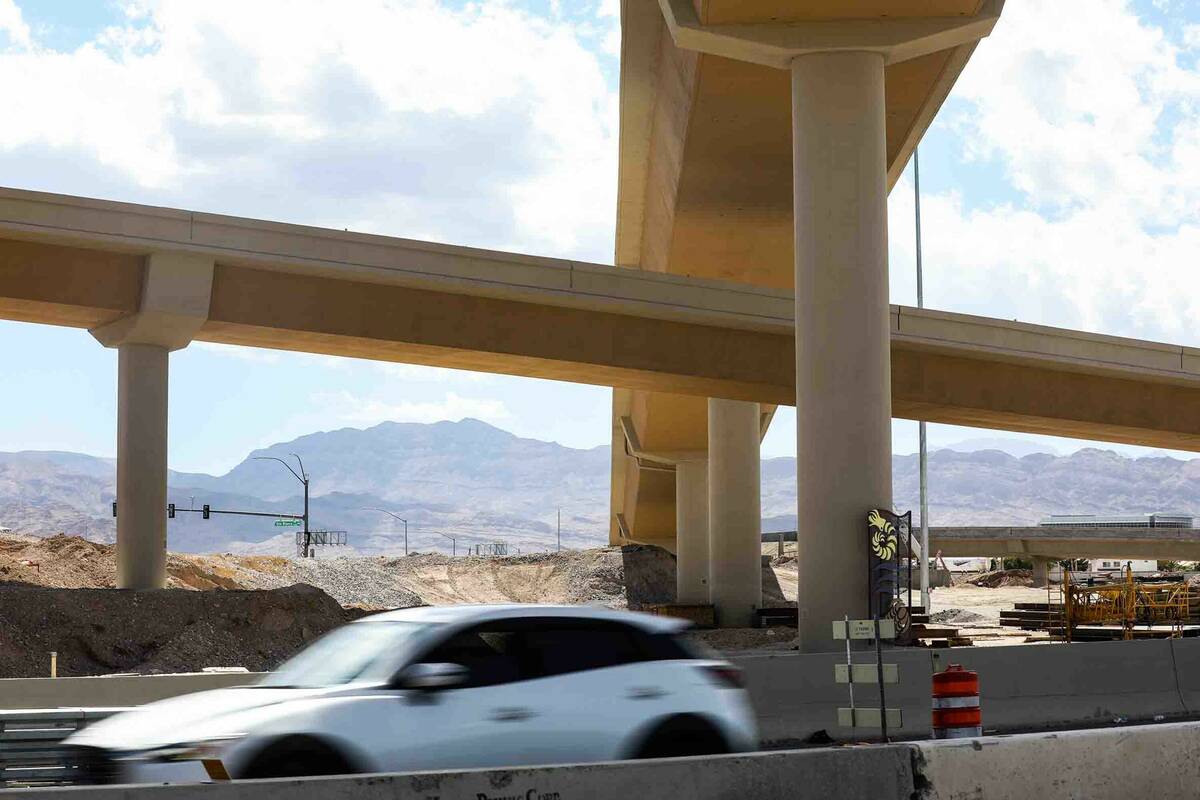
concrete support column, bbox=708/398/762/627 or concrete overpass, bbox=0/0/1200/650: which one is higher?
concrete overpass, bbox=0/0/1200/650

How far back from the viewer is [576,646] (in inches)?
391

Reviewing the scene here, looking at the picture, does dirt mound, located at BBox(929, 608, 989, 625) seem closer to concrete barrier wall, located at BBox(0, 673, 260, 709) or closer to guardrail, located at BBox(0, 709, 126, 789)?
concrete barrier wall, located at BBox(0, 673, 260, 709)

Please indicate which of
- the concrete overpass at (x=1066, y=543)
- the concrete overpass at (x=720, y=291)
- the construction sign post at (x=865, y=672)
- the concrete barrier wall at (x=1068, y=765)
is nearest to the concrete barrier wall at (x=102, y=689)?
the construction sign post at (x=865, y=672)

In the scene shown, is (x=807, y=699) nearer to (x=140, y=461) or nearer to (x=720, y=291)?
(x=140, y=461)

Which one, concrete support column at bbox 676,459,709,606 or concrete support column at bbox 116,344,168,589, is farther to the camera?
concrete support column at bbox 676,459,709,606

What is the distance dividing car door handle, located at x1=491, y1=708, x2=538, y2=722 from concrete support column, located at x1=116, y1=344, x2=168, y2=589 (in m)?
21.7

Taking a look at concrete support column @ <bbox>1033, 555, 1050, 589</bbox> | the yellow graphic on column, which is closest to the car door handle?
the yellow graphic on column

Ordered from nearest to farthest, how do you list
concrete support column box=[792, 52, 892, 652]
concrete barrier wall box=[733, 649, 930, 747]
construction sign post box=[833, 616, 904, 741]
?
construction sign post box=[833, 616, 904, 741] < concrete barrier wall box=[733, 649, 930, 747] < concrete support column box=[792, 52, 892, 652]

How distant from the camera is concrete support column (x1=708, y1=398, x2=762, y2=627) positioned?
147 ft

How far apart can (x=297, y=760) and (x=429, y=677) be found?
91cm

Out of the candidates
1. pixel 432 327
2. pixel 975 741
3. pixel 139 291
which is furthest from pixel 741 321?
pixel 975 741

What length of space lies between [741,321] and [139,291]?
12865 mm

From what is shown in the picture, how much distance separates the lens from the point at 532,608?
10.1 meters

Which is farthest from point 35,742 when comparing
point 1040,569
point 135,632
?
point 1040,569
